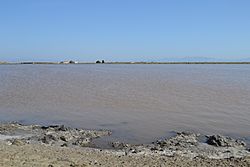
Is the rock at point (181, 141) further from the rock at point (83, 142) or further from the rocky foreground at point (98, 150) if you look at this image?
the rock at point (83, 142)

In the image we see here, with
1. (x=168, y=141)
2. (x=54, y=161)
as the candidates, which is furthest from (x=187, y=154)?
(x=54, y=161)

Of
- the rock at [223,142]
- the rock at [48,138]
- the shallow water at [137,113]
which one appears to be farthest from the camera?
the shallow water at [137,113]

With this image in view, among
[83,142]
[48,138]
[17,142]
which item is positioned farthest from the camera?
[48,138]

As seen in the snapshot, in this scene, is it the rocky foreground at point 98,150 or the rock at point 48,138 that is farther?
the rock at point 48,138

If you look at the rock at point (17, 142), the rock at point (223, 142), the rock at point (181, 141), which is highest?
the rock at point (17, 142)

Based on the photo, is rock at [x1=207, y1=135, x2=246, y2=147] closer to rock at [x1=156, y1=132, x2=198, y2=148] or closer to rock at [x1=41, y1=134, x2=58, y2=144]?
rock at [x1=156, y1=132, x2=198, y2=148]

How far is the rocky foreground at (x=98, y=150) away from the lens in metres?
8.88

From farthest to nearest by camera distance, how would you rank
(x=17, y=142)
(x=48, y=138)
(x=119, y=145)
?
(x=48, y=138) → (x=119, y=145) → (x=17, y=142)

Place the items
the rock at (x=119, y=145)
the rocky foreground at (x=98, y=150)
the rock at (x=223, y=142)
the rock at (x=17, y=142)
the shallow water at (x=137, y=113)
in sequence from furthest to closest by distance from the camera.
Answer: the shallow water at (x=137, y=113)
the rock at (x=223, y=142)
the rock at (x=119, y=145)
the rock at (x=17, y=142)
the rocky foreground at (x=98, y=150)

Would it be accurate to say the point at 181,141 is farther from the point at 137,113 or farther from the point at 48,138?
the point at 137,113

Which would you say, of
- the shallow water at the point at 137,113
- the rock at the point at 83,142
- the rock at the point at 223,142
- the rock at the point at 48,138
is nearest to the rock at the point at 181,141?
the rock at the point at 223,142

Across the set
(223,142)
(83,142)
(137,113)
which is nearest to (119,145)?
(83,142)

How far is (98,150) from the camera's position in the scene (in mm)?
10969

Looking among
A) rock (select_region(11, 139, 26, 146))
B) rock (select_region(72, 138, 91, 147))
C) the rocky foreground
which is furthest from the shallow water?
rock (select_region(11, 139, 26, 146))
